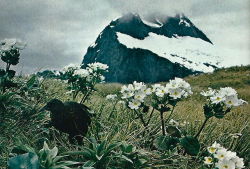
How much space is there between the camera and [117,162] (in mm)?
3312

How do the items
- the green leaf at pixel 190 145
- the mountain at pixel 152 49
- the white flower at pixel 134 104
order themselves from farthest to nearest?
the mountain at pixel 152 49 < the white flower at pixel 134 104 < the green leaf at pixel 190 145

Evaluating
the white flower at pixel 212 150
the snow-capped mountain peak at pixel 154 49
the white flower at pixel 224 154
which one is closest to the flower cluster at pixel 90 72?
the white flower at pixel 212 150

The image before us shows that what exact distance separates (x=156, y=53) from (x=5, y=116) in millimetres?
127021

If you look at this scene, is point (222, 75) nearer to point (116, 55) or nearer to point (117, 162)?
point (117, 162)

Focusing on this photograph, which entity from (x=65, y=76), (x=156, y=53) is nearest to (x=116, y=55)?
(x=156, y=53)

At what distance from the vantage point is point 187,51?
133125mm

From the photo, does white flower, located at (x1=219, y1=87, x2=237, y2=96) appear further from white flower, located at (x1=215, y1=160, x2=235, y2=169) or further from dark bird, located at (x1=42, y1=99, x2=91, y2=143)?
dark bird, located at (x1=42, y1=99, x2=91, y2=143)

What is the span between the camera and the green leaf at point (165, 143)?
3785mm

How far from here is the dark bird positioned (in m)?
3.86

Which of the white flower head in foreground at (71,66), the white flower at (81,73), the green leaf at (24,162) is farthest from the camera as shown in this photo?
the white flower head in foreground at (71,66)

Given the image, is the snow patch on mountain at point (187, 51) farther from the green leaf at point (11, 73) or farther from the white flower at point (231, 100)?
the white flower at point (231, 100)

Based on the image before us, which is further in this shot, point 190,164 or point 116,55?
point 116,55

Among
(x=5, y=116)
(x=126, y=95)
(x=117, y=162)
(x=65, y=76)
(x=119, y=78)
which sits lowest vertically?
(x=117, y=162)

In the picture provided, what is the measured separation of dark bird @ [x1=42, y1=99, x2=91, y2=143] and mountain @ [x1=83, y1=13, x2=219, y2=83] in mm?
120301
